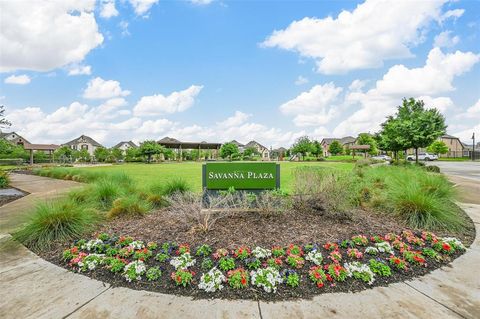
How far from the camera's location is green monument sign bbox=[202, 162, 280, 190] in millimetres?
5707

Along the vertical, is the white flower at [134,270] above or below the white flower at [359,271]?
above

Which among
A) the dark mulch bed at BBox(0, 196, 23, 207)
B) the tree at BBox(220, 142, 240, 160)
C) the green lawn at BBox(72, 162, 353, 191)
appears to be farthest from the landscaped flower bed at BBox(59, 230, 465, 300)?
the tree at BBox(220, 142, 240, 160)

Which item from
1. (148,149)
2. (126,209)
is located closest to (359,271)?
(126,209)

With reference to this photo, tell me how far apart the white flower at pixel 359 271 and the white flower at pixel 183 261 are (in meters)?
1.93

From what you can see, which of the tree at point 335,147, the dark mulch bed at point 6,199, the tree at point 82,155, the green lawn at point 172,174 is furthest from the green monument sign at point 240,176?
the tree at point 335,147

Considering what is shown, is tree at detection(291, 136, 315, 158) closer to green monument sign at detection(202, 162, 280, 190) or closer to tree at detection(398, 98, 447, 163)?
tree at detection(398, 98, 447, 163)

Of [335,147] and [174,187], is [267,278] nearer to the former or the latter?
[174,187]

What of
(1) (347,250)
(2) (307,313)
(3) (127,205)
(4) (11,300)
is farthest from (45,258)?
(1) (347,250)

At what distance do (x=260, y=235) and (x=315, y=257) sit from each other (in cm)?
104

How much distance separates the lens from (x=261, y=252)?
3328 millimetres

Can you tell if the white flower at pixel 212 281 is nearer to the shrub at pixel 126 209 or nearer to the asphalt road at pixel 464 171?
the shrub at pixel 126 209

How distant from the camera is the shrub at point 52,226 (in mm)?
3955

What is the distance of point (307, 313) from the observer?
2.32m

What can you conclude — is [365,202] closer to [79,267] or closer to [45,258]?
[79,267]
